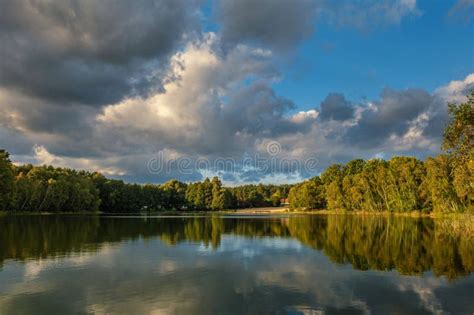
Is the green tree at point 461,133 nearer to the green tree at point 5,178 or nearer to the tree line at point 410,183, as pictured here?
the tree line at point 410,183

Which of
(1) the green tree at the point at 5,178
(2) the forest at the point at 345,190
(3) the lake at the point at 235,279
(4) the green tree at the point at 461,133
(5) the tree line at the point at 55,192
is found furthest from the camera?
(5) the tree line at the point at 55,192

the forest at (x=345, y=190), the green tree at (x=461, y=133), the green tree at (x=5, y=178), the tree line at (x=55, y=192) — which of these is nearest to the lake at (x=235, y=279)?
the green tree at (x=461, y=133)

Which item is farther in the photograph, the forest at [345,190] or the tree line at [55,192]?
the tree line at [55,192]

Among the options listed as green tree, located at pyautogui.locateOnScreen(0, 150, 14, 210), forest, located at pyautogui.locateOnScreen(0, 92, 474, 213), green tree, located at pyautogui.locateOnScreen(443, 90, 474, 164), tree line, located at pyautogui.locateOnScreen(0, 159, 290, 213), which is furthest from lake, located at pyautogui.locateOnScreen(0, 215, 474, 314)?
tree line, located at pyautogui.locateOnScreen(0, 159, 290, 213)

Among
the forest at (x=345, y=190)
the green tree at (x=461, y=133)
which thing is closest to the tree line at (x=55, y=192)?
the forest at (x=345, y=190)

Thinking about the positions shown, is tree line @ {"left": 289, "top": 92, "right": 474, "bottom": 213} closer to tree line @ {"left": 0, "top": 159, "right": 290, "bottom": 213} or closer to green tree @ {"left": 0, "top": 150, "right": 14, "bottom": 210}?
tree line @ {"left": 0, "top": 159, "right": 290, "bottom": 213}

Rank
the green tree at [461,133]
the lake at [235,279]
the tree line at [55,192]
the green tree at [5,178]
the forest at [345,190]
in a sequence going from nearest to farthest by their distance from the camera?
the lake at [235,279] → the green tree at [461,133] → the forest at [345,190] → the green tree at [5,178] → the tree line at [55,192]

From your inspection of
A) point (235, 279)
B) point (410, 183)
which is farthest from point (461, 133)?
point (410, 183)

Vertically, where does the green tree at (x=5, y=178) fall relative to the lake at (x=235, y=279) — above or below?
above

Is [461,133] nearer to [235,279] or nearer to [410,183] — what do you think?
[235,279]

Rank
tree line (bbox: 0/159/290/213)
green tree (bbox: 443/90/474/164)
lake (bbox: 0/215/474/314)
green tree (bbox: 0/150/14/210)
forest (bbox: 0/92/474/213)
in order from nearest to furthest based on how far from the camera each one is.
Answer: lake (bbox: 0/215/474/314) → green tree (bbox: 443/90/474/164) → forest (bbox: 0/92/474/213) → green tree (bbox: 0/150/14/210) → tree line (bbox: 0/159/290/213)

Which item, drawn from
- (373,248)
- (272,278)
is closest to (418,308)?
(272,278)

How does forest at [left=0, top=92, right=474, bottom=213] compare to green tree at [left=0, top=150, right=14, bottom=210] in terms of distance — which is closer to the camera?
forest at [left=0, top=92, right=474, bottom=213]

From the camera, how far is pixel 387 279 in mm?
21875
